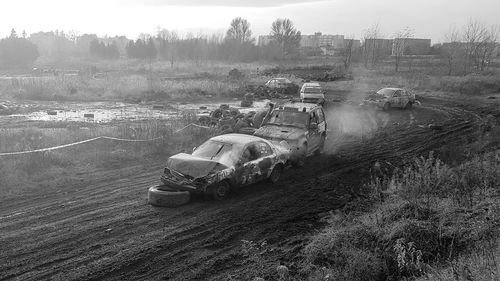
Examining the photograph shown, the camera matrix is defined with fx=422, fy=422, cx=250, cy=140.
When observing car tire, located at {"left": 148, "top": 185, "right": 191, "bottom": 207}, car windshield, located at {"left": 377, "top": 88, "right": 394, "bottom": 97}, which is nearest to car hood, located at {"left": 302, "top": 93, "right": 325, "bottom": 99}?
car windshield, located at {"left": 377, "top": 88, "right": 394, "bottom": 97}

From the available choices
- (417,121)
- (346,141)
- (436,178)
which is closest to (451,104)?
(417,121)

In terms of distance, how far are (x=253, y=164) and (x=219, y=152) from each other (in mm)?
964

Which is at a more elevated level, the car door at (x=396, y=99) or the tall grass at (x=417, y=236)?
the car door at (x=396, y=99)

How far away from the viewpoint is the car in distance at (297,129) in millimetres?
13617

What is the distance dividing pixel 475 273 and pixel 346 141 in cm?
1293

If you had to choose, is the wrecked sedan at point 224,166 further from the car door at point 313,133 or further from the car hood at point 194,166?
the car door at point 313,133

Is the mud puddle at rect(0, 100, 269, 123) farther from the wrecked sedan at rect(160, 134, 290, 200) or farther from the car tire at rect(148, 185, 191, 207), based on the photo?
the car tire at rect(148, 185, 191, 207)

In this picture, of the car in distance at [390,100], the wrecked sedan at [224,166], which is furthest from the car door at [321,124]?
the car in distance at [390,100]

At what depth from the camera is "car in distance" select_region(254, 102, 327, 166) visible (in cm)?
1362

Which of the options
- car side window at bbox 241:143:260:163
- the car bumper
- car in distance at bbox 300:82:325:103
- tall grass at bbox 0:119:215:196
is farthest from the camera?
car in distance at bbox 300:82:325:103

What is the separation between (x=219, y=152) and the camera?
11133 millimetres

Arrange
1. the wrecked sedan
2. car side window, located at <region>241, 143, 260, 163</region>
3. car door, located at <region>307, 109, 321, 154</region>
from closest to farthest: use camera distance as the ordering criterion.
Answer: the wrecked sedan < car side window, located at <region>241, 143, 260, 163</region> < car door, located at <region>307, 109, 321, 154</region>

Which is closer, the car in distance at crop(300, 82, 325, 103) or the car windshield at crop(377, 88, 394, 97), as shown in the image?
the car windshield at crop(377, 88, 394, 97)

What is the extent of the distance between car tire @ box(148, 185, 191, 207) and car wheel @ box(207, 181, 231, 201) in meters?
0.56
